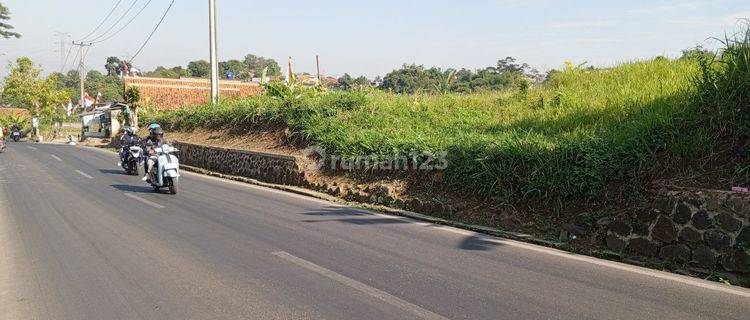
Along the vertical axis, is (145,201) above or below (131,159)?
below

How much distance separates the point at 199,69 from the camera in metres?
91.9

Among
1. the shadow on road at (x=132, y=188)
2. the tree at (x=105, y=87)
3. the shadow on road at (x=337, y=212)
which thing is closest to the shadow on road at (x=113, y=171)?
the shadow on road at (x=132, y=188)

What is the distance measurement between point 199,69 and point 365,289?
308 feet

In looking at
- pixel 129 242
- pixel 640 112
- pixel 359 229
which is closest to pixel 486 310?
pixel 359 229

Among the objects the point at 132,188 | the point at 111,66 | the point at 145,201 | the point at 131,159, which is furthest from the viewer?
the point at 111,66

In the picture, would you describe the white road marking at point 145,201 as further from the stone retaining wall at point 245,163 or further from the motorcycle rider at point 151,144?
the stone retaining wall at point 245,163

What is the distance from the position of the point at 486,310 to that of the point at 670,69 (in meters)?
10.4

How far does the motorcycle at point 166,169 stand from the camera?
11727 mm

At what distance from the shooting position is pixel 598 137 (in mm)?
8094

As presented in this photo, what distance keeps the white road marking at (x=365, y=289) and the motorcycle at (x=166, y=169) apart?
20.8 ft

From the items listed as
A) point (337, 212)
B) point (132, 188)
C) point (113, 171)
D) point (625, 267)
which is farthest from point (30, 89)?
point (625, 267)

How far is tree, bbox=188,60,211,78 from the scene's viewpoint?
294ft

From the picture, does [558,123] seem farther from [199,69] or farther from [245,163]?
[199,69]

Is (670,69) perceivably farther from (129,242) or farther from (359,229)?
(129,242)
